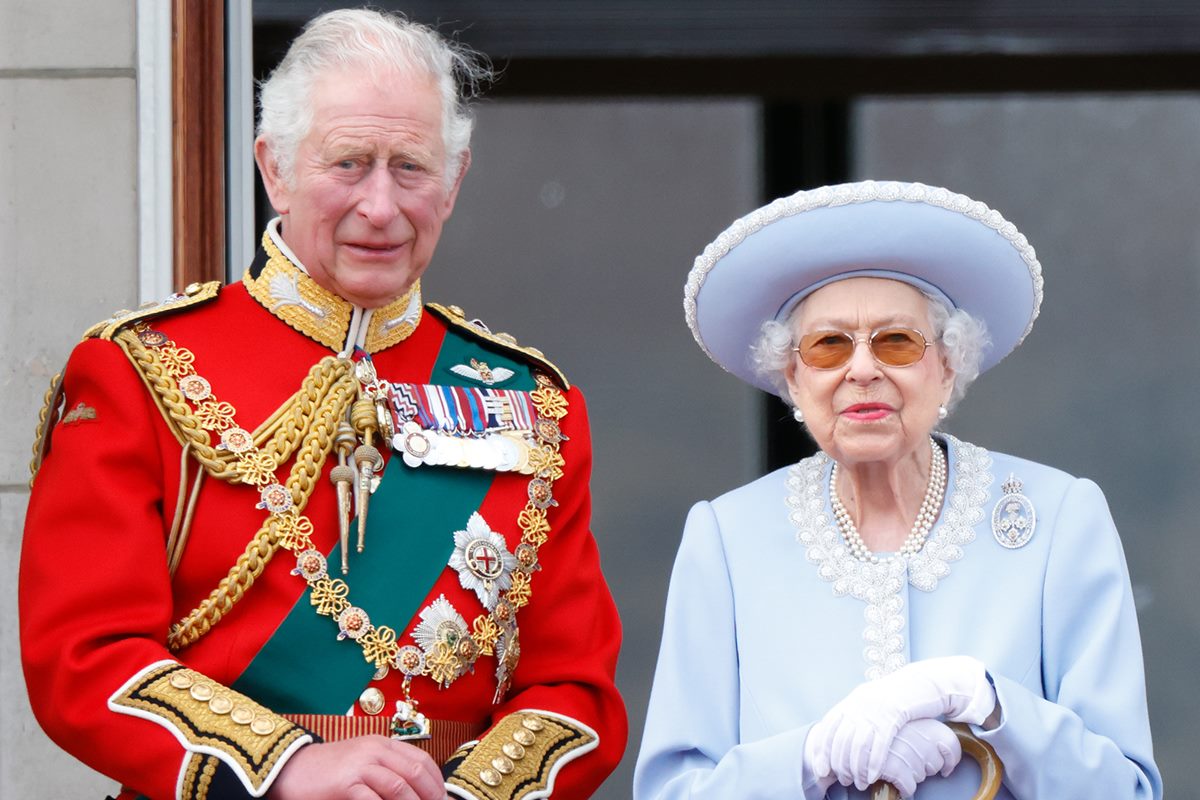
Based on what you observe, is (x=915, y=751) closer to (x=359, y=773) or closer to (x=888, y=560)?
(x=888, y=560)

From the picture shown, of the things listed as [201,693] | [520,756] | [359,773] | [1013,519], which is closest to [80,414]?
[201,693]

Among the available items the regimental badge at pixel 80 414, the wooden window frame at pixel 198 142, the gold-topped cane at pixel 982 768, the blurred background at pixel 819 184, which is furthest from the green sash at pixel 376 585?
the blurred background at pixel 819 184

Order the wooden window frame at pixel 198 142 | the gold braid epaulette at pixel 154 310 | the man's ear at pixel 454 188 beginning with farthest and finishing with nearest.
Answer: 1. the wooden window frame at pixel 198 142
2. the man's ear at pixel 454 188
3. the gold braid epaulette at pixel 154 310

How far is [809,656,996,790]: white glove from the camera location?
2.94 m

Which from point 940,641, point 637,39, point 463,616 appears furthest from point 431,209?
point 637,39

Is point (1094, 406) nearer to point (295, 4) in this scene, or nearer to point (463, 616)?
point (295, 4)

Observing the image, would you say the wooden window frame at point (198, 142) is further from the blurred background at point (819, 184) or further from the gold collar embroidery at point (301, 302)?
the blurred background at point (819, 184)

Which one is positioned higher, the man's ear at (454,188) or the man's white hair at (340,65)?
the man's white hair at (340,65)

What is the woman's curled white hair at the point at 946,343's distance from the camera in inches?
127

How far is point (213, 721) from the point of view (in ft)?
9.89

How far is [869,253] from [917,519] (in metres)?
0.39

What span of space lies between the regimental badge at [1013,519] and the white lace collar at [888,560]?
0.09ft

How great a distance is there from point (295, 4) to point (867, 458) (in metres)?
2.43

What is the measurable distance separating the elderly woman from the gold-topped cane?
2cm
